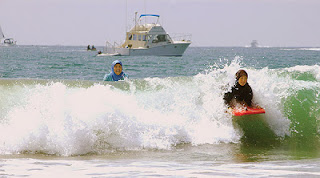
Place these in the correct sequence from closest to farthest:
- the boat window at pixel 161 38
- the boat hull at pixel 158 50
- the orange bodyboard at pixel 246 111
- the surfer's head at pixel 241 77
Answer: the orange bodyboard at pixel 246 111, the surfer's head at pixel 241 77, the boat hull at pixel 158 50, the boat window at pixel 161 38

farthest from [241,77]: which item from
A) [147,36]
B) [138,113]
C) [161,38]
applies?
[161,38]

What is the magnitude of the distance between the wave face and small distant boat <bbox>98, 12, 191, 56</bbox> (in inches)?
1759

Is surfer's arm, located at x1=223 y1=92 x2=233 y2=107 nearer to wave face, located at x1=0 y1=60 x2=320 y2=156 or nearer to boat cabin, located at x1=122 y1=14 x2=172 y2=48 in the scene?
wave face, located at x1=0 y1=60 x2=320 y2=156

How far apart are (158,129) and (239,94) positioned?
171cm

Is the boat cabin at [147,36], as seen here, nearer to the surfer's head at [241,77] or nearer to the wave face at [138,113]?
the wave face at [138,113]

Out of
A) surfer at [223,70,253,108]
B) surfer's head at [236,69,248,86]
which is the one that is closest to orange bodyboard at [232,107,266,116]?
surfer at [223,70,253,108]

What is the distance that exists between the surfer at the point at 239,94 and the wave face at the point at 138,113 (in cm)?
16

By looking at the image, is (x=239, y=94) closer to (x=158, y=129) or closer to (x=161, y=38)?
(x=158, y=129)

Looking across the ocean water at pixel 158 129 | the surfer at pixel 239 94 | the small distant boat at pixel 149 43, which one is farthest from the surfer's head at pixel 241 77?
the small distant boat at pixel 149 43

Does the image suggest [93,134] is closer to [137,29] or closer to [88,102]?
[88,102]

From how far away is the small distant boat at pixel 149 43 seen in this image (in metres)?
54.5

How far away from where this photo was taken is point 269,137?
841cm

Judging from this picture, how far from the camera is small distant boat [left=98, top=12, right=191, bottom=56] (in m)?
54.5

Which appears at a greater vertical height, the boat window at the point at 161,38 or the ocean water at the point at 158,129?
the boat window at the point at 161,38
